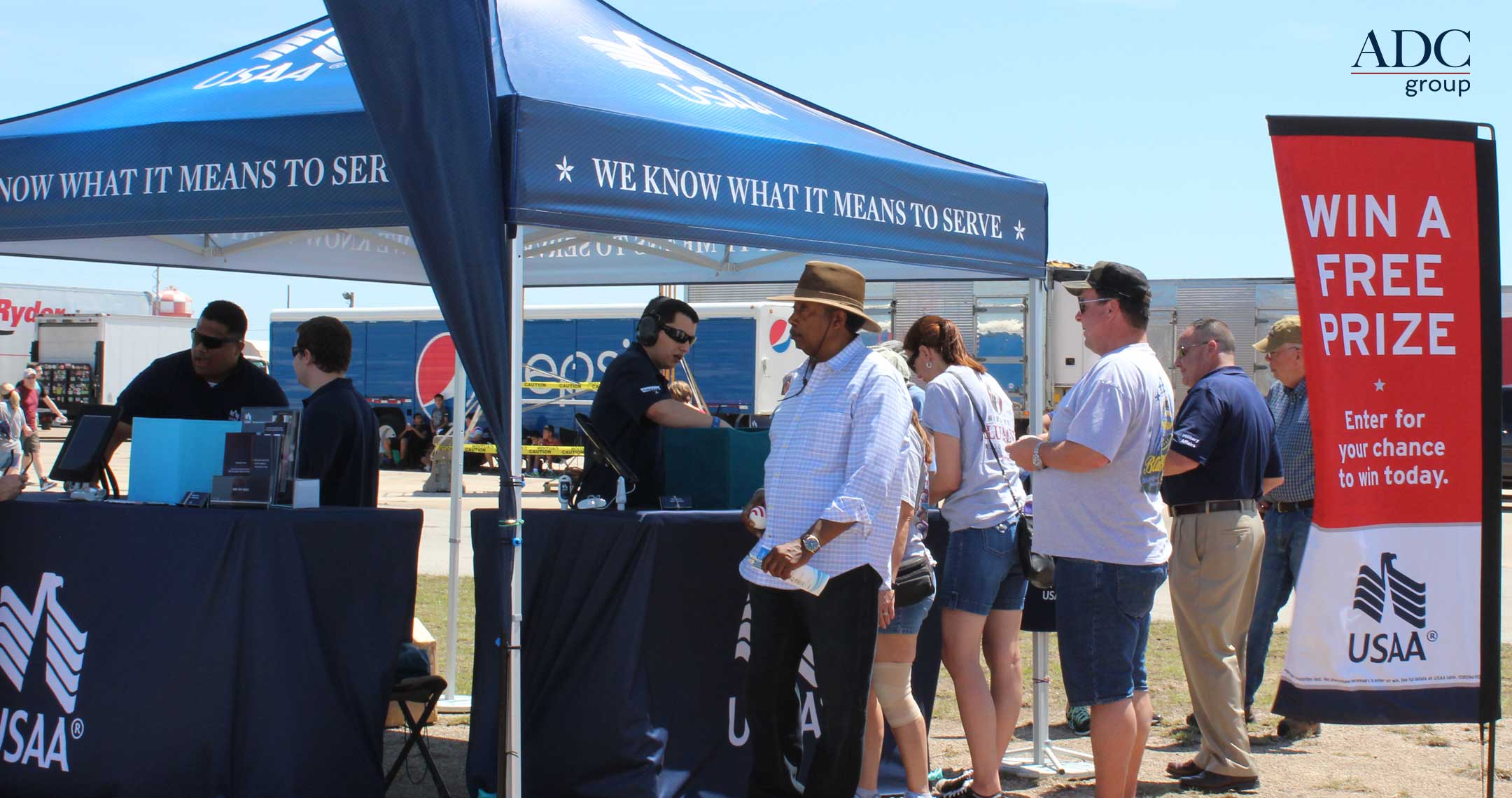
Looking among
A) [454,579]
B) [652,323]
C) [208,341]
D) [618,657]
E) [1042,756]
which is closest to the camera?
[618,657]

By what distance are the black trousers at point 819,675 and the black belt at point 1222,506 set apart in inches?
71.8

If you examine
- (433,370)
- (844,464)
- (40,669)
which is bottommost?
(40,669)

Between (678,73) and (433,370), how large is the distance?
19.5m

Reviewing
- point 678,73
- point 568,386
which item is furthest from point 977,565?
point 568,386

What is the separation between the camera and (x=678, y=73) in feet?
15.5

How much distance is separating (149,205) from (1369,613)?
384 cm

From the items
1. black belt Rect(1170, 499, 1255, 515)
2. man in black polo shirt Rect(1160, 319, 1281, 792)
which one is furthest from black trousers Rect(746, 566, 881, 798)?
black belt Rect(1170, 499, 1255, 515)

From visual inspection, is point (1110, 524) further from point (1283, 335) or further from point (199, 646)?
point (199, 646)

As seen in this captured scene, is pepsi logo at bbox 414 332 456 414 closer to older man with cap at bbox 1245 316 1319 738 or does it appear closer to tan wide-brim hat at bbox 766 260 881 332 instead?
older man with cap at bbox 1245 316 1319 738

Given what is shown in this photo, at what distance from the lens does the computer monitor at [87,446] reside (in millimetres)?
4547

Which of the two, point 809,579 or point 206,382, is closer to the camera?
point 809,579

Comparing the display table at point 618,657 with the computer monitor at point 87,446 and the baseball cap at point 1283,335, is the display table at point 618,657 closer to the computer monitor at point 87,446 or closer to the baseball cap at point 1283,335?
the computer monitor at point 87,446

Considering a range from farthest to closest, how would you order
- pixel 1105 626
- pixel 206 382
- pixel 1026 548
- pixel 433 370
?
pixel 433 370
pixel 206 382
pixel 1026 548
pixel 1105 626

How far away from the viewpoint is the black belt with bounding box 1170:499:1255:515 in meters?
4.89
